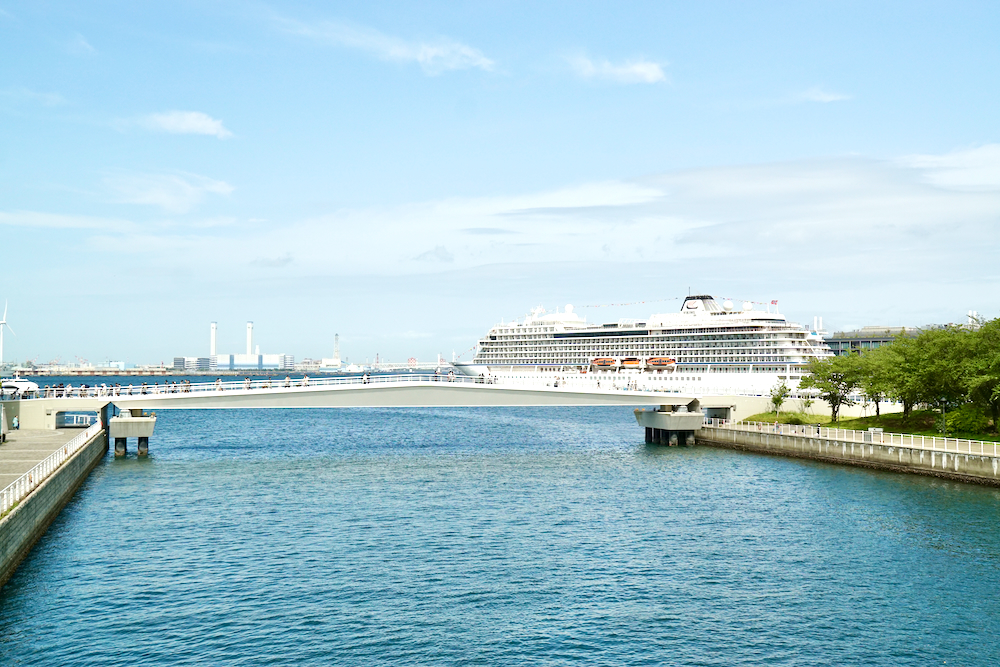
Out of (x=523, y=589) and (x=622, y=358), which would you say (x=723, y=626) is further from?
(x=622, y=358)

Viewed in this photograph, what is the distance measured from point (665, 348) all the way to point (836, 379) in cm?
6800

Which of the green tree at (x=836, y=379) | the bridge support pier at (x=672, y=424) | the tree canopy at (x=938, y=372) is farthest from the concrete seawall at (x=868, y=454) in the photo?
the green tree at (x=836, y=379)

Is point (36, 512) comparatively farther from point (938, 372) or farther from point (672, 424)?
point (938, 372)

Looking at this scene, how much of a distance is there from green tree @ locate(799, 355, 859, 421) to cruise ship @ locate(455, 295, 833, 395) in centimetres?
3325

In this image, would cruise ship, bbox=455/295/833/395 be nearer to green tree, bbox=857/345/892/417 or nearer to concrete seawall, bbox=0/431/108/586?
green tree, bbox=857/345/892/417

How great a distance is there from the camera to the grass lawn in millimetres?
64006

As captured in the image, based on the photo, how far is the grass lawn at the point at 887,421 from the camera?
6401 centimetres

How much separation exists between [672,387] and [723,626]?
5839cm

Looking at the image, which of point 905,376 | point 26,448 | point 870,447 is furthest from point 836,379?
point 26,448

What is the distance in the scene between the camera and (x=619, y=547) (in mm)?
36938

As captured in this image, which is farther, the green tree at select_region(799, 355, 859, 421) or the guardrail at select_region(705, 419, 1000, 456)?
the green tree at select_region(799, 355, 859, 421)

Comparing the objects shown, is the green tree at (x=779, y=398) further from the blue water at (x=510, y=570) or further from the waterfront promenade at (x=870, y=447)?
the blue water at (x=510, y=570)

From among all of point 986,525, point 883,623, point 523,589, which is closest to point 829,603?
point 883,623

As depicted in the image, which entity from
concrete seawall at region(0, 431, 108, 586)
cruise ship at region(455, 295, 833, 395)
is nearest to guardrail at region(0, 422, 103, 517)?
concrete seawall at region(0, 431, 108, 586)
